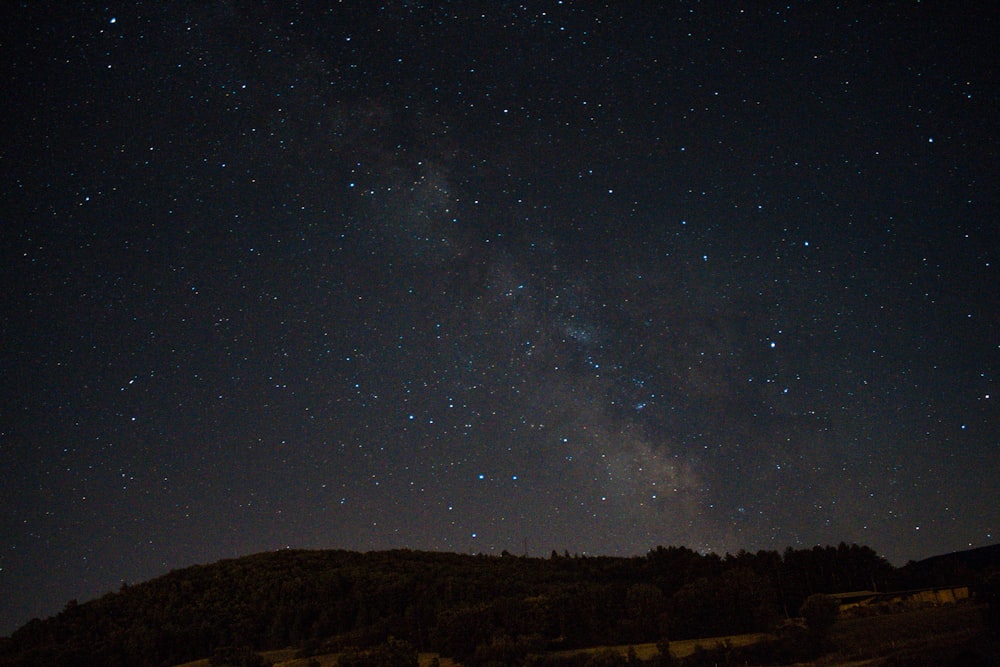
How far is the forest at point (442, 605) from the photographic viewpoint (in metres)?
27.1

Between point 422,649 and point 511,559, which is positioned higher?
point 511,559

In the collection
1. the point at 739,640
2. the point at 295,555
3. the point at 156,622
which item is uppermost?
the point at 295,555

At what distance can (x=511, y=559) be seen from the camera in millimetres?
57125

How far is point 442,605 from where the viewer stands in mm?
34000

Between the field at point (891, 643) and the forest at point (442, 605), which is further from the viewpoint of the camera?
the forest at point (442, 605)

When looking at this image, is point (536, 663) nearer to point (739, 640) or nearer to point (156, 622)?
point (739, 640)

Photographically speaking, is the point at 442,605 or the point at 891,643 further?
the point at 442,605

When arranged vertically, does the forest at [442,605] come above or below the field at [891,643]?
above

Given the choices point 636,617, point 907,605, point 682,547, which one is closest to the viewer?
point 636,617

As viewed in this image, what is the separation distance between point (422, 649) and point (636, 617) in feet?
31.3

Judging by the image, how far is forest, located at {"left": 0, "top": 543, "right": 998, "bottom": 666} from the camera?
2714 centimetres

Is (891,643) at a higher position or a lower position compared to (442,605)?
lower

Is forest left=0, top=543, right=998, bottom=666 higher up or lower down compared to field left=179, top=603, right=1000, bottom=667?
higher up

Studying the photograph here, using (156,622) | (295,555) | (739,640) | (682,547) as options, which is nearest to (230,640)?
(156,622)
